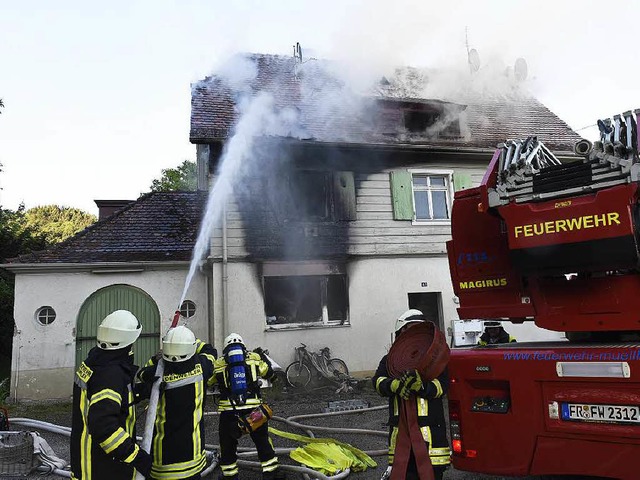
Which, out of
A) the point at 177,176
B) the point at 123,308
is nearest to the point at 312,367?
the point at 123,308

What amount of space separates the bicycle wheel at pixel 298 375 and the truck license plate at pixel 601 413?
317 inches

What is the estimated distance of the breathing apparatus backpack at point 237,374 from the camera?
15.7 feet

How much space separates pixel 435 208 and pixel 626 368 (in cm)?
996

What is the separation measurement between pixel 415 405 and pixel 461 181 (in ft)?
31.9

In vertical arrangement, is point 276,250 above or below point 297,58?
below

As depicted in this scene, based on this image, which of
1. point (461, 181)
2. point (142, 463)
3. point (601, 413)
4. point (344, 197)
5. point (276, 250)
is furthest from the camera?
point (461, 181)

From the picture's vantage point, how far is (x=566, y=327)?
357 cm

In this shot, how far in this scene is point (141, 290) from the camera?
36.8 feet

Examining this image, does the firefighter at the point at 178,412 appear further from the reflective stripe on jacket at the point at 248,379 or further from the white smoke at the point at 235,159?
the white smoke at the point at 235,159

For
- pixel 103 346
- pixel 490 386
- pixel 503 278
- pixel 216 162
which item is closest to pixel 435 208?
pixel 216 162

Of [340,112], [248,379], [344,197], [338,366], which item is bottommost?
[338,366]

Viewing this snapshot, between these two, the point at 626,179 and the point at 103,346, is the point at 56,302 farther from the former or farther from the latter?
the point at 626,179

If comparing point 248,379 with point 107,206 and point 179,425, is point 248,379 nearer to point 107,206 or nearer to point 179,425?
point 179,425

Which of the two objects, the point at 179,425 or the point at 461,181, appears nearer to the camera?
the point at 179,425
